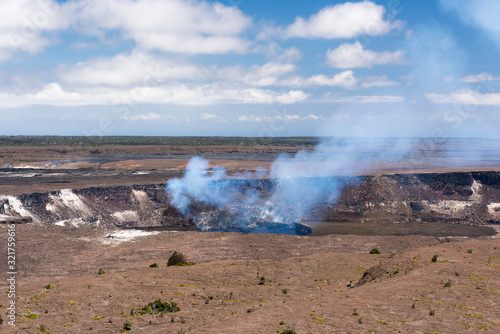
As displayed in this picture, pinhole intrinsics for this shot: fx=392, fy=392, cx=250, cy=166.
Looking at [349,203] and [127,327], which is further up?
[127,327]

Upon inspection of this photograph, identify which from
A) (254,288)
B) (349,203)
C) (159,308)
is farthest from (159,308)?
(349,203)

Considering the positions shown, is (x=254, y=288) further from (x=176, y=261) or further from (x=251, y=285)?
(x=176, y=261)

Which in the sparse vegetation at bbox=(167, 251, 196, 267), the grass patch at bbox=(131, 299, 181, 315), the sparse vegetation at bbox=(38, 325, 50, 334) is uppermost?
the sparse vegetation at bbox=(38, 325, 50, 334)

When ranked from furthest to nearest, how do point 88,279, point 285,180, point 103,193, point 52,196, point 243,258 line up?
point 285,180 → point 103,193 → point 52,196 → point 243,258 → point 88,279

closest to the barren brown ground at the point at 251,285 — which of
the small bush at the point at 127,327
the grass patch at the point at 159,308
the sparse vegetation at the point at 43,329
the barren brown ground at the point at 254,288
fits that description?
the barren brown ground at the point at 254,288

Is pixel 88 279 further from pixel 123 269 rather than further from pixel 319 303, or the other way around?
pixel 319 303

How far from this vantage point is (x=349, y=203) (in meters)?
71.1

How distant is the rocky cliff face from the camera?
2250 inches

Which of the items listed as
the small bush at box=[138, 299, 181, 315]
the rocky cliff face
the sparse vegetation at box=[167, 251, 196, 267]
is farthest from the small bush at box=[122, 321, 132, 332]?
the rocky cliff face

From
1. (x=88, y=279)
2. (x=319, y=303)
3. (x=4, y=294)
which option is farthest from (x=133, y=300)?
(x=319, y=303)

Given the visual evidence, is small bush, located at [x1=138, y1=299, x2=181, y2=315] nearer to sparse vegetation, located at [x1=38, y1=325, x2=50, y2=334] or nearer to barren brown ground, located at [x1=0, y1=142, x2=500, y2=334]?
barren brown ground, located at [x1=0, y1=142, x2=500, y2=334]

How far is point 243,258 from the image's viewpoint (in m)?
37.6

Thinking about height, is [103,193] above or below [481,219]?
above

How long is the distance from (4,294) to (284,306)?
17.9 metres
